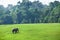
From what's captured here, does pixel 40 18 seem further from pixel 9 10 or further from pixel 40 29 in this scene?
pixel 9 10

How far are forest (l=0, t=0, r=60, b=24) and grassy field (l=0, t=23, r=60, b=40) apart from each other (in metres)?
0.07

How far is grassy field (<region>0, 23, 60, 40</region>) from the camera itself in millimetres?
2336

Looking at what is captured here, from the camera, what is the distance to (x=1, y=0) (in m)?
2.38

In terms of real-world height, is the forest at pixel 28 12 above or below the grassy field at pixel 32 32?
above

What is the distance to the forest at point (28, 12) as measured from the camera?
2375mm

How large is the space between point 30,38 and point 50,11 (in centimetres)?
46

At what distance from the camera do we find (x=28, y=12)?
2406mm

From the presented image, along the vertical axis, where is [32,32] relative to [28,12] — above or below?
below

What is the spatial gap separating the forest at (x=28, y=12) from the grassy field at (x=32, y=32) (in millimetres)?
71

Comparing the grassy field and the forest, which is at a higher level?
the forest

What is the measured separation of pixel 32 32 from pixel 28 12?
0.28m

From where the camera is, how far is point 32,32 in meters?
2.36

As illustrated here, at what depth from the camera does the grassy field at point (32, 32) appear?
92.0 inches

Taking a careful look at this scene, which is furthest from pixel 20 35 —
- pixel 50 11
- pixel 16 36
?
pixel 50 11
